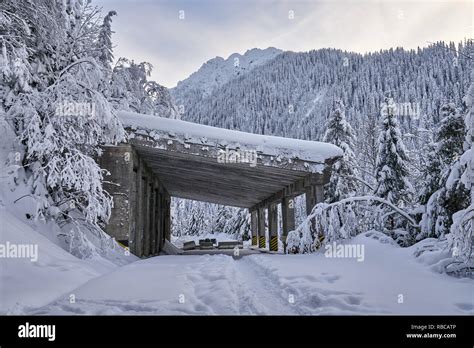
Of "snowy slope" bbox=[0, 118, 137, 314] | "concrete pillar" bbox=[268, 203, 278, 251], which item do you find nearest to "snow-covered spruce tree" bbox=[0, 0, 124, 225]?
"snowy slope" bbox=[0, 118, 137, 314]

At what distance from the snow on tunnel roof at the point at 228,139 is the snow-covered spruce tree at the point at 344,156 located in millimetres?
8441

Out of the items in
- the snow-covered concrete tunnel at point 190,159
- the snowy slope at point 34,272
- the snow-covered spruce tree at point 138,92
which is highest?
the snow-covered spruce tree at point 138,92

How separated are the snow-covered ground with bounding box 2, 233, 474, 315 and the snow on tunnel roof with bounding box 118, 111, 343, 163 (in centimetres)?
666

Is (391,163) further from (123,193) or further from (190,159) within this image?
(123,193)

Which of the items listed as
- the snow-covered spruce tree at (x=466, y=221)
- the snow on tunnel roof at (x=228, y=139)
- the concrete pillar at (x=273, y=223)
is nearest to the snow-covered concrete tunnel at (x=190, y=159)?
the snow on tunnel roof at (x=228, y=139)

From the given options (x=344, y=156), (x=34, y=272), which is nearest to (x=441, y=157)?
(x=344, y=156)

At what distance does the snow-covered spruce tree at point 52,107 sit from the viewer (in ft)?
26.7

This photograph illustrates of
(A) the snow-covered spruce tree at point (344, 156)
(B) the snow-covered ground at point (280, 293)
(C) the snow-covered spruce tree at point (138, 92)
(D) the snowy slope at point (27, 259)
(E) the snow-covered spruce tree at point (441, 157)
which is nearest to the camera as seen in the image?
(B) the snow-covered ground at point (280, 293)

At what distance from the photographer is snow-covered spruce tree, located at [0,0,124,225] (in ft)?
26.7

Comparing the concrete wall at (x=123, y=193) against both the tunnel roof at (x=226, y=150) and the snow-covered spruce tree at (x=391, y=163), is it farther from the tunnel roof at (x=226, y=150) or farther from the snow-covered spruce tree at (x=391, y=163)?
the snow-covered spruce tree at (x=391, y=163)

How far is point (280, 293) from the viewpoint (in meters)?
5.54

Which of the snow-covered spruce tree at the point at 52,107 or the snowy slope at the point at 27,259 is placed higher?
the snow-covered spruce tree at the point at 52,107

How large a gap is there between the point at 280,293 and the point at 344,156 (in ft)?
63.3
